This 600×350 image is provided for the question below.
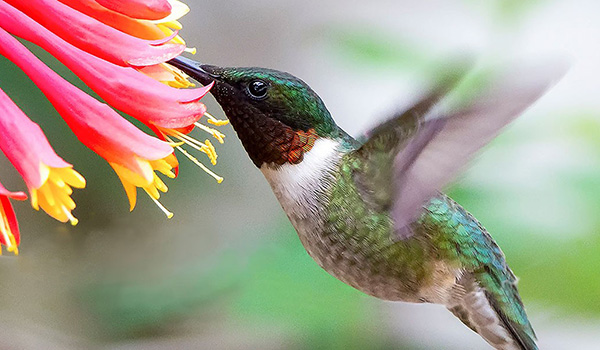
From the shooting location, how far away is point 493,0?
1.01m

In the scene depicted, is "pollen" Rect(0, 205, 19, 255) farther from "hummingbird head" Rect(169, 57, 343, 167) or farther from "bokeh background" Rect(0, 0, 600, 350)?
"bokeh background" Rect(0, 0, 600, 350)

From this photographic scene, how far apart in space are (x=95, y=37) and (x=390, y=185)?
0.82 feet

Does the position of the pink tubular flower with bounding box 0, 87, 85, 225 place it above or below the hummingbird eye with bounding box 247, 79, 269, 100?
below

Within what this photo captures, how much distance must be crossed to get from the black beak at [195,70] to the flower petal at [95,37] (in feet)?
0.13

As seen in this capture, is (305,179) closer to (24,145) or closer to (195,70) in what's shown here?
(195,70)

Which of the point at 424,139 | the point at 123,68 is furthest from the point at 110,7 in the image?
the point at 424,139

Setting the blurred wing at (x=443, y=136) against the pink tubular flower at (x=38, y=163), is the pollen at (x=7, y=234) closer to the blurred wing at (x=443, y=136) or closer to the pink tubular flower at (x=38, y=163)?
the pink tubular flower at (x=38, y=163)

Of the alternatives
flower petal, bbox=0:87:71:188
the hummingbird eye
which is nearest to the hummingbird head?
the hummingbird eye

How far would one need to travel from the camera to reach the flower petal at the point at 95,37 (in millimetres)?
451

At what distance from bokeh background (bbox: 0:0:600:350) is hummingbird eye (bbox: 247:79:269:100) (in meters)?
0.31

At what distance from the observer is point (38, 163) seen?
40 centimetres

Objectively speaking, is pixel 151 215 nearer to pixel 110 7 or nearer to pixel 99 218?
pixel 99 218

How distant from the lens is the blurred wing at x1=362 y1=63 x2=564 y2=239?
18.2 inches

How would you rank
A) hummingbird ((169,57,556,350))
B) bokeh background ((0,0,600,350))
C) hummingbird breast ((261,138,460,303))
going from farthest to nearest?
bokeh background ((0,0,600,350)) → hummingbird breast ((261,138,460,303)) → hummingbird ((169,57,556,350))
